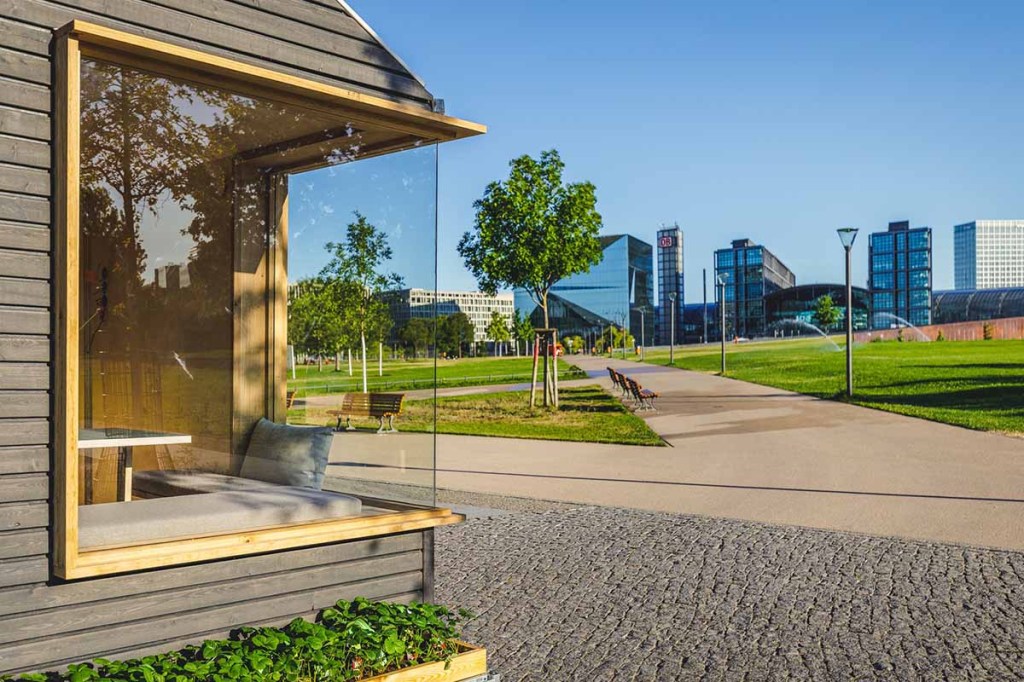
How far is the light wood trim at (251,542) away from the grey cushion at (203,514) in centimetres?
10

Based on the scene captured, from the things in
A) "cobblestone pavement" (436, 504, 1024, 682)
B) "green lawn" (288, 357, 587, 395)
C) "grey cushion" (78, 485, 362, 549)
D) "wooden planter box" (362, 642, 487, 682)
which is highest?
"green lawn" (288, 357, 587, 395)

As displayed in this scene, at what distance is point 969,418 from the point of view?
18.6 metres

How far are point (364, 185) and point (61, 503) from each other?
214 cm

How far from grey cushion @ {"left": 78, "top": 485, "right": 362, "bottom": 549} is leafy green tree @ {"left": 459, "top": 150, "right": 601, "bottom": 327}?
17.6 m

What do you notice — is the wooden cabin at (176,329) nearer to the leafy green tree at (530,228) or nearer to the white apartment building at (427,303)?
the white apartment building at (427,303)

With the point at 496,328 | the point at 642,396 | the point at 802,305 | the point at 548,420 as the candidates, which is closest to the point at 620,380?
the point at 642,396

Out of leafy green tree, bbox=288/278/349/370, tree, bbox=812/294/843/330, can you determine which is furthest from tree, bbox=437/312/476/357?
tree, bbox=812/294/843/330

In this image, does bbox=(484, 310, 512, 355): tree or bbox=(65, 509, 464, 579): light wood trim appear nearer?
bbox=(65, 509, 464, 579): light wood trim

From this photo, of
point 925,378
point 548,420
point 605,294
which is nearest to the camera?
point 548,420

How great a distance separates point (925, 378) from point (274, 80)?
27.4 metres

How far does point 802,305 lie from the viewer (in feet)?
430

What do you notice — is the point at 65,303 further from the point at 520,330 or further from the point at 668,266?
the point at 668,266

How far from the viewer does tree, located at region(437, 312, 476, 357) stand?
5180 millimetres

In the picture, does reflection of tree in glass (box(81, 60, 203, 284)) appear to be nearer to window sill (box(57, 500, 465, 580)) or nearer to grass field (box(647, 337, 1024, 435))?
window sill (box(57, 500, 465, 580))
